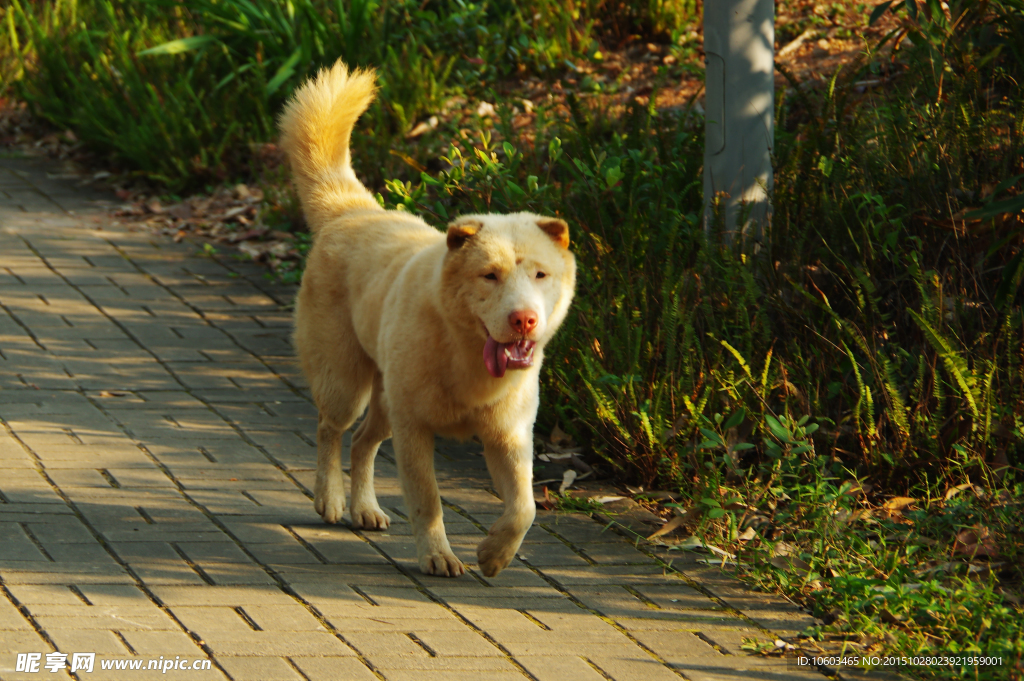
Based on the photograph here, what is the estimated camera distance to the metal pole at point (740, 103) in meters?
5.09

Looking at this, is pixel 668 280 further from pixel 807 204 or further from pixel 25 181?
pixel 25 181

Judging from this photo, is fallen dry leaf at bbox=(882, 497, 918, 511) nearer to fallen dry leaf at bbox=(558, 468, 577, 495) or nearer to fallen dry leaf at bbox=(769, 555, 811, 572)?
fallen dry leaf at bbox=(769, 555, 811, 572)

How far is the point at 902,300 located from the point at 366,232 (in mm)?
2312

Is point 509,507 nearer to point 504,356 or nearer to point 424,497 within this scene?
point 424,497

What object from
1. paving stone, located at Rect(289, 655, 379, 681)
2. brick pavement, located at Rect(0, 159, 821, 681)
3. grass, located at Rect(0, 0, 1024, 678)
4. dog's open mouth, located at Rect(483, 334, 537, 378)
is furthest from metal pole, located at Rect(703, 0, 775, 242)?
paving stone, located at Rect(289, 655, 379, 681)

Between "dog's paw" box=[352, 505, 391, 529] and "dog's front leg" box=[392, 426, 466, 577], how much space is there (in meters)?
0.44

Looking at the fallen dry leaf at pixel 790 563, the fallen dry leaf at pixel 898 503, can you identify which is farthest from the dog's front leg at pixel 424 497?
the fallen dry leaf at pixel 898 503

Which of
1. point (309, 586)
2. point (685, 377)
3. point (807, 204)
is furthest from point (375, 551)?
point (807, 204)

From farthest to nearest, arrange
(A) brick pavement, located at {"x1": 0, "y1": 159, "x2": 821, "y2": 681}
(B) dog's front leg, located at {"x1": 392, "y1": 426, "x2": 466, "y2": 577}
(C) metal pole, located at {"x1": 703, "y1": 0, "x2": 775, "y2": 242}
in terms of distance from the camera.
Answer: (C) metal pole, located at {"x1": 703, "y1": 0, "x2": 775, "y2": 242} → (B) dog's front leg, located at {"x1": 392, "y1": 426, "x2": 466, "y2": 577} → (A) brick pavement, located at {"x1": 0, "y1": 159, "x2": 821, "y2": 681}

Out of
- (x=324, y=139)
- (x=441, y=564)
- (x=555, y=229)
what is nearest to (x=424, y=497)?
(x=441, y=564)

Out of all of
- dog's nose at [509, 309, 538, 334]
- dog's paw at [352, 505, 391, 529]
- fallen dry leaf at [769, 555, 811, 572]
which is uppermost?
dog's nose at [509, 309, 538, 334]

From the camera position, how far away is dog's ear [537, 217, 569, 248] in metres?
3.72

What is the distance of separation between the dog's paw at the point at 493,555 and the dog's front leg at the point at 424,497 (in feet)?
0.44

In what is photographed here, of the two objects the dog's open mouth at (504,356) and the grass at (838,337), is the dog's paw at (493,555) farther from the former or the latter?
the grass at (838,337)
